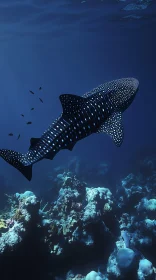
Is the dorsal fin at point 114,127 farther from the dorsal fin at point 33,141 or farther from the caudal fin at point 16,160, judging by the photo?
→ the caudal fin at point 16,160

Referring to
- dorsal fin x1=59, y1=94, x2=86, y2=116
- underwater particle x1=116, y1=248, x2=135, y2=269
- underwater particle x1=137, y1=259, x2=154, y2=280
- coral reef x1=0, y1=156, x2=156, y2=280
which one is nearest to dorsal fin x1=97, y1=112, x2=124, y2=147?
dorsal fin x1=59, y1=94, x2=86, y2=116

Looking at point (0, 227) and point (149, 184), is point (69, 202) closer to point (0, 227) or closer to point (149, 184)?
point (0, 227)

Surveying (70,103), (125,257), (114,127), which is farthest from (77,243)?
(70,103)

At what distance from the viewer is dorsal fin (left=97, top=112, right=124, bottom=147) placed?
4.85m

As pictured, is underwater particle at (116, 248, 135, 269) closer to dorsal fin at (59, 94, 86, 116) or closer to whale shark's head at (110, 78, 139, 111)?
whale shark's head at (110, 78, 139, 111)

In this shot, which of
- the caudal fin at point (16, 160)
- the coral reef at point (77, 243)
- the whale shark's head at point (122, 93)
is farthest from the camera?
the coral reef at point (77, 243)

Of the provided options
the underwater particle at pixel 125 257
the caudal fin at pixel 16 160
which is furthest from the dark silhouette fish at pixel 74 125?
the underwater particle at pixel 125 257

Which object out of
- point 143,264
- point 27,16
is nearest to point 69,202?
point 143,264

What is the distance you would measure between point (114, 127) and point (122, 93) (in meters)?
0.68

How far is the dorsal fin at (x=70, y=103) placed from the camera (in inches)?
166

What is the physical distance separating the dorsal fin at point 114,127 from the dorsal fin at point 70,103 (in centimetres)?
72

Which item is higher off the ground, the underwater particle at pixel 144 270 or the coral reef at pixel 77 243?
the coral reef at pixel 77 243

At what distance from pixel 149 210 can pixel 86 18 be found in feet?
98.4

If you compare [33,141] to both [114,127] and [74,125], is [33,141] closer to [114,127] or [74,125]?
[74,125]
